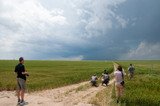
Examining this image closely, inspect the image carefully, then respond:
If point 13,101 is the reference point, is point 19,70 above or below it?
above

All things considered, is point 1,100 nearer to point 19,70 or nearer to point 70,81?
point 19,70

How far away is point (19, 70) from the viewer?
74.8 ft

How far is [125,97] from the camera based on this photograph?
2511cm

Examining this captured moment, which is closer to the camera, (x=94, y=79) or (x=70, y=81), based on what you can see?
(x=94, y=79)

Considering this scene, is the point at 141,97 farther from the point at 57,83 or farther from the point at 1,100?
the point at 57,83

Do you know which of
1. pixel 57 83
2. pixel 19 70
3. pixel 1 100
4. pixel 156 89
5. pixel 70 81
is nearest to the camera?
pixel 19 70

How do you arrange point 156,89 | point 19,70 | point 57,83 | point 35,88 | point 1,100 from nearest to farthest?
point 19,70
point 1,100
point 156,89
point 35,88
point 57,83

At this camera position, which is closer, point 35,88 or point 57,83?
point 35,88

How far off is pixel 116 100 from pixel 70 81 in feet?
82.9

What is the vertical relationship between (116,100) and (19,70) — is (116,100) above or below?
below

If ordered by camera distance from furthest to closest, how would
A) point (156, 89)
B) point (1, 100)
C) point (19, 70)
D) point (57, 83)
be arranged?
1. point (57, 83)
2. point (156, 89)
3. point (1, 100)
4. point (19, 70)

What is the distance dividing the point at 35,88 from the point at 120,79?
1604 centimetres

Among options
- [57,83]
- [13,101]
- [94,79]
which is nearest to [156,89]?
[94,79]

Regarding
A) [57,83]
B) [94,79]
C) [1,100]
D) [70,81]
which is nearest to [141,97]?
[1,100]
